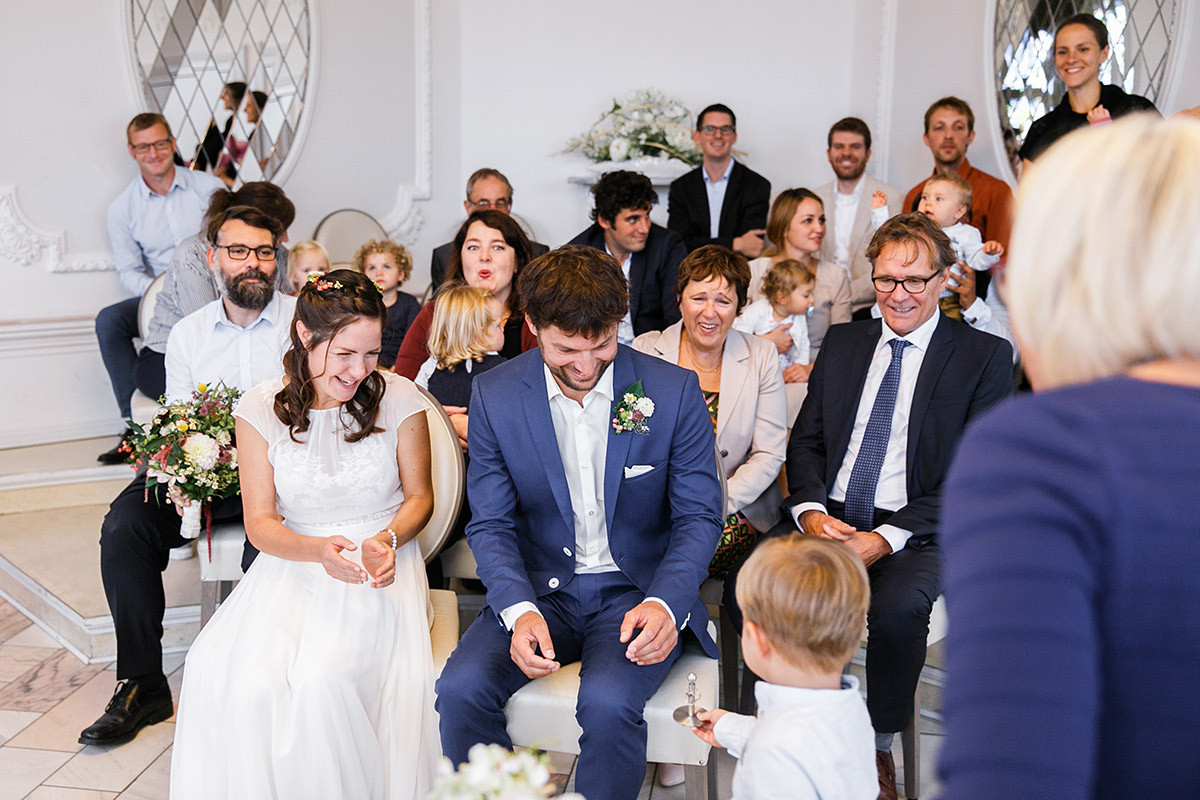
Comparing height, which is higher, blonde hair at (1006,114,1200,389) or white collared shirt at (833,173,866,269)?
white collared shirt at (833,173,866,269)

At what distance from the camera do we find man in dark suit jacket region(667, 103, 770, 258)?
5.92 metres

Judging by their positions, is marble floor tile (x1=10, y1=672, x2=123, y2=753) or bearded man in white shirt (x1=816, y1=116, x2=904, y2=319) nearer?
marble floor tile (x1=10, y1=672, x2=123, y2=753)

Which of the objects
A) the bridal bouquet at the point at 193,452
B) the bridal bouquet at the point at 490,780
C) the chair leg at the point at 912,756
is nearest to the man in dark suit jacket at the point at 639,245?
the bridal bouquet at the point at 193,452

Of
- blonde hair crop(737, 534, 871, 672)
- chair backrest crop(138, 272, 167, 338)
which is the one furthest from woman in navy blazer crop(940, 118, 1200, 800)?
chair backrest crop(138, 272, 167, 338)

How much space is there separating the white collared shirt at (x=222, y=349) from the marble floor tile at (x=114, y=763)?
1025mm

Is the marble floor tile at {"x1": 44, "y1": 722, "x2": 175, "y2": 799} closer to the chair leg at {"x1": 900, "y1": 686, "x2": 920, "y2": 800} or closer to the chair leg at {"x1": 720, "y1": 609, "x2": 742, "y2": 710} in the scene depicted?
Answer: the chair leg at {"x1": 720, "y1": 609, "x2": 742, "y2": 710}

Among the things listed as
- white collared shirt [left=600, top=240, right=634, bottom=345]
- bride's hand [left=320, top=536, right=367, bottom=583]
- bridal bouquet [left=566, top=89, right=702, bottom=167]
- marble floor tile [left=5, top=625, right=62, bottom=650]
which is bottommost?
marble floor tile [left=5, top=625, right=62, bottom=650]

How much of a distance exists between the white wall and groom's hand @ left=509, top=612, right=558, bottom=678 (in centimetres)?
390

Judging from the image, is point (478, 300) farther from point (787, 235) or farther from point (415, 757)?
point (787, 235)

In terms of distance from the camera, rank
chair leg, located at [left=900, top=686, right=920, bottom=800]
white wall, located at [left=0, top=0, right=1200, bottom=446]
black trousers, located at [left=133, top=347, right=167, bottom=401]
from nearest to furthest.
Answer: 1. chair leg, located at [left=900, top=686, right=920, bottom=800]
2. black trousers, located at [left=133, top=347, right=167, bottom=401]
3. white wall, located at [left=0, top=0, right=1200, bottom=446]

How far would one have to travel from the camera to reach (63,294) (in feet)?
17.3

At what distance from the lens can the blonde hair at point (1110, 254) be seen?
0.83m

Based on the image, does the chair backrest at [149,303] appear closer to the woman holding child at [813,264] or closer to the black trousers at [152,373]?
the black trousers at [152,373]

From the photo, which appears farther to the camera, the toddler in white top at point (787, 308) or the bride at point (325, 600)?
the toddler in white top at point (787, 308)
